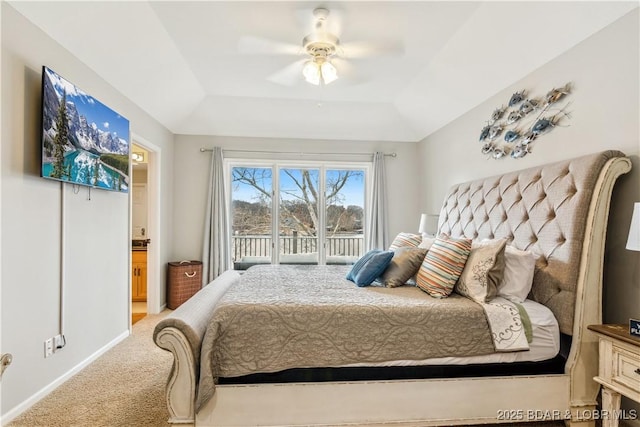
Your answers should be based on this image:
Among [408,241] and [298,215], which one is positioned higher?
[298,215]

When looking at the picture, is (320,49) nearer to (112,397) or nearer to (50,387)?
(112,397)

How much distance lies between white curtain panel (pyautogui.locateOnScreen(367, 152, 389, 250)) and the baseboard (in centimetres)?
344

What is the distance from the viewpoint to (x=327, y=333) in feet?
6.31

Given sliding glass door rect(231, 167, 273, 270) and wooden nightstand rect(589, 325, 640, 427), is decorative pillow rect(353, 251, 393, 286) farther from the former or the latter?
sliding glass door rect(231, 167, 273, 270)

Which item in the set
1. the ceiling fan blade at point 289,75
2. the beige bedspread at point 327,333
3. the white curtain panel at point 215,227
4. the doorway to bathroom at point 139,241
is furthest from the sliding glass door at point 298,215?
the beige bedspread at point 327,333

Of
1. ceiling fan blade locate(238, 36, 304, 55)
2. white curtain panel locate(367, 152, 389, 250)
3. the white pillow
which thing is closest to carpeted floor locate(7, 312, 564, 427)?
the white pillow

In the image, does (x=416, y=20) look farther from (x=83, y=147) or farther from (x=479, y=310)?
(x=83, y=147)

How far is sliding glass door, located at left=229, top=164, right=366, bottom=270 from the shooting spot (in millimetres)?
5145

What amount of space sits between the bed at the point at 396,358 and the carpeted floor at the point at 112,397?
1.06ft

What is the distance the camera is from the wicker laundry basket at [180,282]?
14.7 feet

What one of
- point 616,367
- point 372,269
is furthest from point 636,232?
point 372,269

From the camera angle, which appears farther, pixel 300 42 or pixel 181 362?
pixel 300 42

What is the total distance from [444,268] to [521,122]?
5.12ft

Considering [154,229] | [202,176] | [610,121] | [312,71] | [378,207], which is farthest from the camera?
[378,207]
